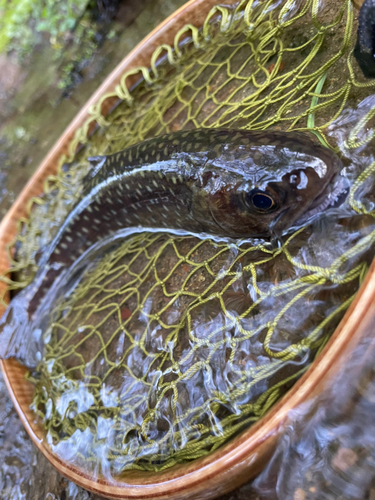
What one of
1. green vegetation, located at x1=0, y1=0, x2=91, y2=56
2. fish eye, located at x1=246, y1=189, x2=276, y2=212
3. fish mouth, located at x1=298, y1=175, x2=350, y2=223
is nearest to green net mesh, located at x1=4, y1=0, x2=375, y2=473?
fish mouth, located at x1=298, y1=175, x2=350, y2=223

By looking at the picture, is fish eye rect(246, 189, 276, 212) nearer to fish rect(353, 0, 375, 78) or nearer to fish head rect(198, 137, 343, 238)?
fish head rect(198, 137, 343, 238)

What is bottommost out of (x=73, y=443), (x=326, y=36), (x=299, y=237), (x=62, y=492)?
(x=62, y=492)

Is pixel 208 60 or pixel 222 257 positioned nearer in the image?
pixel 222 257

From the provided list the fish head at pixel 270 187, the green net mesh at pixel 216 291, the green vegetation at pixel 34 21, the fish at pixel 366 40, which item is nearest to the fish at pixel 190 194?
the fish head at pixel 270 187

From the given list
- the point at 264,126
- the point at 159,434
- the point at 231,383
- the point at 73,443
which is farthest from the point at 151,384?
the point at 264,126

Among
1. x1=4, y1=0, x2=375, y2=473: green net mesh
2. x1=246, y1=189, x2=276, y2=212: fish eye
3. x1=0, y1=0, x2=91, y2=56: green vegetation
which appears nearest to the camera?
x1=4, y1=0, x2=375, y2=473: green net mesh

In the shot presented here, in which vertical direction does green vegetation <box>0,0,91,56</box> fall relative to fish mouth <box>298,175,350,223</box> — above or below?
above

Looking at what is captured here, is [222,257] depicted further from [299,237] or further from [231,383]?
[231,383]
